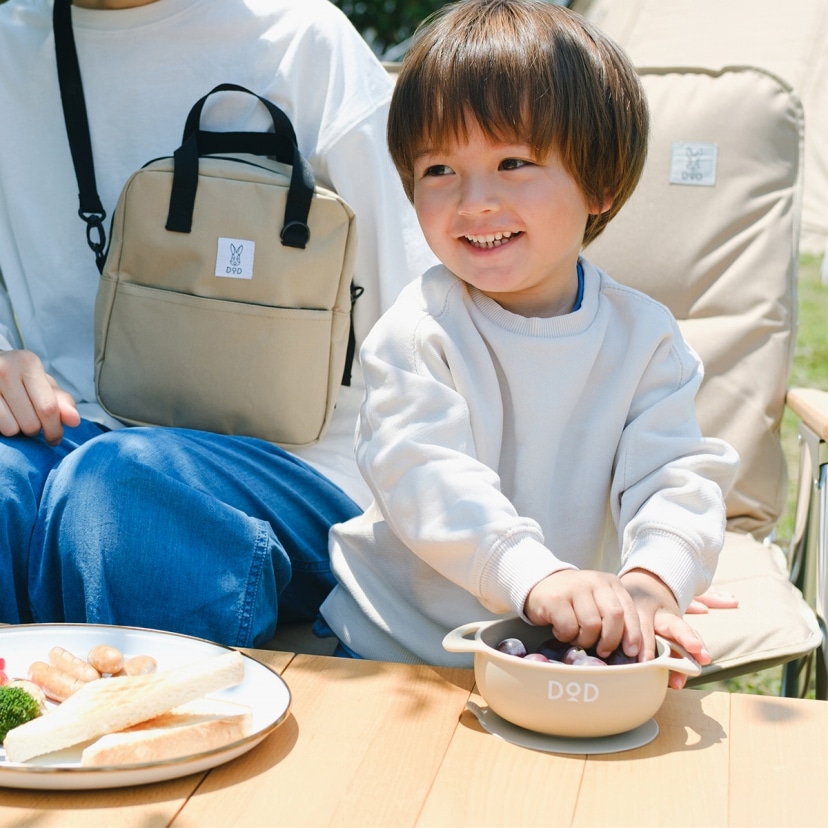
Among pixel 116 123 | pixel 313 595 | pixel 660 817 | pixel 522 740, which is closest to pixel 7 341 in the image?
pixel 116 123

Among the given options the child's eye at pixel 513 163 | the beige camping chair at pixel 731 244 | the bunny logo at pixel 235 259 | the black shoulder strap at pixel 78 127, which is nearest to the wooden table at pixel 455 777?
the child's eye at pixel 513 163

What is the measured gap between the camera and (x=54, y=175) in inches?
79.3

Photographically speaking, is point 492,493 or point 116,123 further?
point 116,123

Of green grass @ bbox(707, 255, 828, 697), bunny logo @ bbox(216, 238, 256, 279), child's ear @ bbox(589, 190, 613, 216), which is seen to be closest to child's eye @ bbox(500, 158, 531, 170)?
child's ear @ bbox(589, 190, 613, 216)

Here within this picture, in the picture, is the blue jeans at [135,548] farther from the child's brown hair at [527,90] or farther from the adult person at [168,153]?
the child's brown hair at [527,90]

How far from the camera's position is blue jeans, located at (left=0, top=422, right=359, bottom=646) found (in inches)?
59.6

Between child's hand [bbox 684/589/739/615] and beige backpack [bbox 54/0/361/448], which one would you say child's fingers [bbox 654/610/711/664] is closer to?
child's hand [bbox 684/589/739/615]

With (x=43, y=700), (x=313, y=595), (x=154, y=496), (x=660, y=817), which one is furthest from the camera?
(x=313, y=595)

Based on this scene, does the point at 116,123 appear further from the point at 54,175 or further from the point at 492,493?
the point at 492,493

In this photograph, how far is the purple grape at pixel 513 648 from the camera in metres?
1.19

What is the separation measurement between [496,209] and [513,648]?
54cm

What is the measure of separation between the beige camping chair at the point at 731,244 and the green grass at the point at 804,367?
22.7 inches

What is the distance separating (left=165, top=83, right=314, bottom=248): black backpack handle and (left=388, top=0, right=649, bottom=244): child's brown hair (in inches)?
12.6

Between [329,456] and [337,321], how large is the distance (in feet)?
0.72
